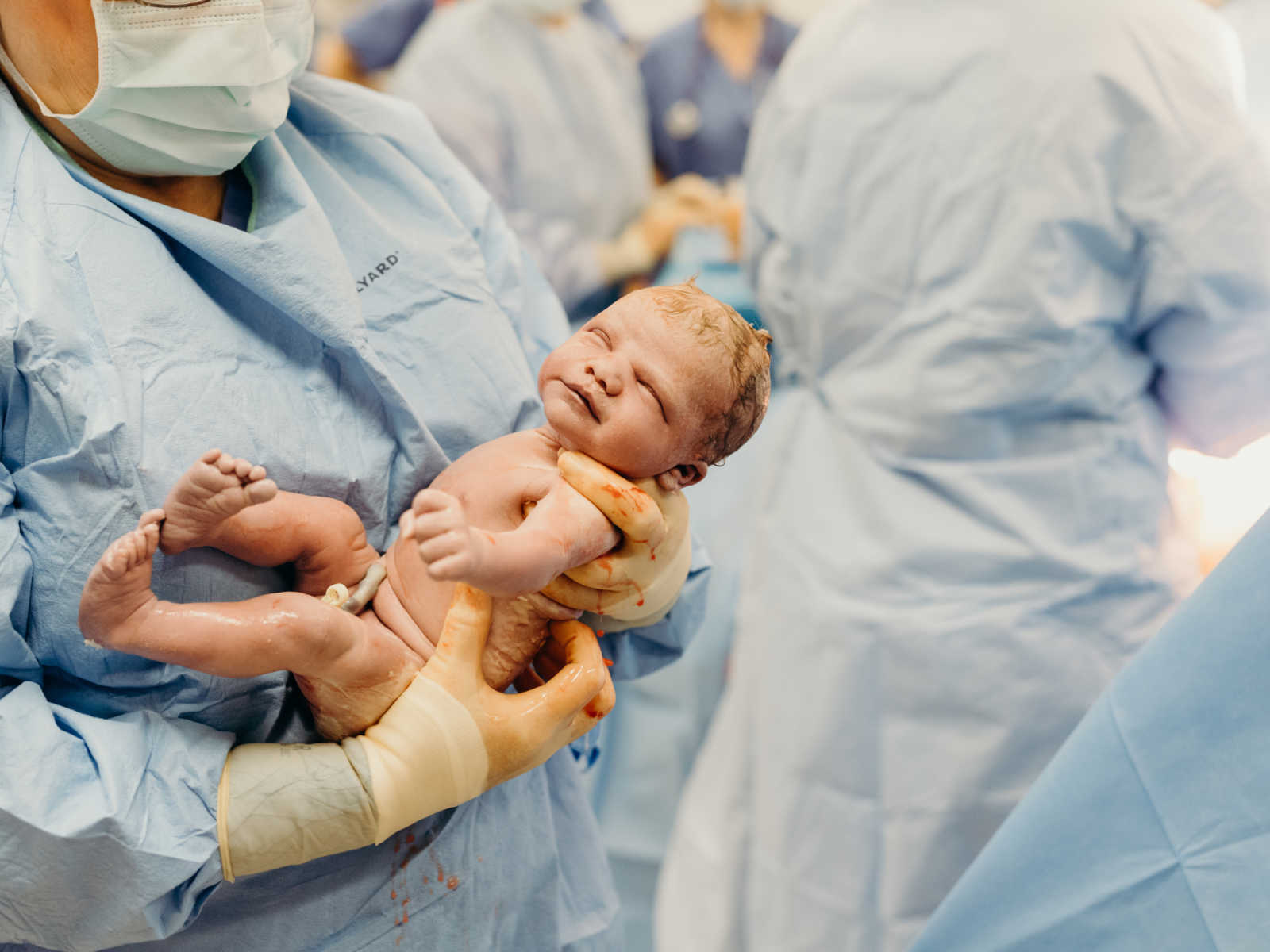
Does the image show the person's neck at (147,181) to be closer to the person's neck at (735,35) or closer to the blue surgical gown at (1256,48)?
the blue surgical gown at (1256,48)

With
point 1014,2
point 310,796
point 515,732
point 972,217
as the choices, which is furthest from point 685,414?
point 1014,2

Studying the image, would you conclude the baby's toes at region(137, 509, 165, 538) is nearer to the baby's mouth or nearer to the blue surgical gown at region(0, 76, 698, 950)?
the blue surgical gown at region(0, 76, 698, 950)

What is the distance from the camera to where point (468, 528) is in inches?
28.5

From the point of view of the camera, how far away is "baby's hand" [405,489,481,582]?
2.29 ft

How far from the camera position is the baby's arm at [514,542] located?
2.30ft

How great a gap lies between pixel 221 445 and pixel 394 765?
0.28 metres

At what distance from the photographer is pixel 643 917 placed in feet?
6.76

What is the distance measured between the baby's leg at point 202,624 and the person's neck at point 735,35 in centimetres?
268

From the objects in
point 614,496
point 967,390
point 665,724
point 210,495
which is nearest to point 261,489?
point 210,495

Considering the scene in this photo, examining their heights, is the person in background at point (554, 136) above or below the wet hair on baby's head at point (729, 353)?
below

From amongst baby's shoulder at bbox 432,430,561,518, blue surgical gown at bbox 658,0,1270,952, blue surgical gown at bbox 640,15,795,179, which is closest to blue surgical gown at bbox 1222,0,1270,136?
blue surgical gown at bbox 658,0,1270,952

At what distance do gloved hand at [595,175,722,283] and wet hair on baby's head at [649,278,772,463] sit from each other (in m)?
1.82

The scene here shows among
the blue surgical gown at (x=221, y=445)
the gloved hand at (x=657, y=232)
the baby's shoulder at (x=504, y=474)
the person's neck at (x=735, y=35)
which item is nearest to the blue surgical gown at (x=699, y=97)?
the person's neck at (x=735, y=35)

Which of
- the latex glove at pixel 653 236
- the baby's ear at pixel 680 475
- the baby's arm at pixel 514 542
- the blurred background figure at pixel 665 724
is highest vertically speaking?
the baby's arm at pixel 514 542
